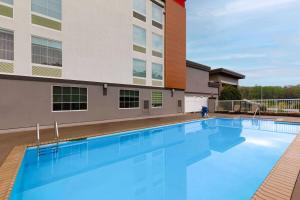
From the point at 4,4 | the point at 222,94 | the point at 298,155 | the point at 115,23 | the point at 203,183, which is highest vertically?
the point at 115,23

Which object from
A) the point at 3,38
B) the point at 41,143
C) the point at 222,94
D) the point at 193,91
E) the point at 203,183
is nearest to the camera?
the point at 203,183

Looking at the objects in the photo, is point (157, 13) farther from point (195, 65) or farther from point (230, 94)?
point (230, 94)

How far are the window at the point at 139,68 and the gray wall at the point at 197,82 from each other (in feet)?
31.9

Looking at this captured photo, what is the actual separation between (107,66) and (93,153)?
9514 mm

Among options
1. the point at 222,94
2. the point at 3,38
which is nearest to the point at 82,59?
the point at 3,38

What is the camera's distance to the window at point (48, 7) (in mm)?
11930

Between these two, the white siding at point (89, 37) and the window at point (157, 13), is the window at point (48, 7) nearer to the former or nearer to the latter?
the white siding at point (89, 37)

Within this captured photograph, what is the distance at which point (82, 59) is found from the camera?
46.6 feet

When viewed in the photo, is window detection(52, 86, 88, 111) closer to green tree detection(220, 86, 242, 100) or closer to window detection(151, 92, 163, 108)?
window detection(151, 92, 163, 108)

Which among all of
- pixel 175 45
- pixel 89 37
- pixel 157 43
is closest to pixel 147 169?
pixel 89 37

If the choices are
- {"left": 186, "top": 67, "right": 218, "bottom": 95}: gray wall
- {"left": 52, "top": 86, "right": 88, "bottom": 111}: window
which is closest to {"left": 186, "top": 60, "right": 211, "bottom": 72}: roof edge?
{"left": 186, "top": 67, "right": 218, "bottom": 95}: gray wall

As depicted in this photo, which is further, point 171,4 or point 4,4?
point 171,4

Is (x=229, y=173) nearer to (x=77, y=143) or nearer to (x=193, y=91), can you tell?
(x=77, y=143)

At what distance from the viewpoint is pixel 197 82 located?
2933 cm
